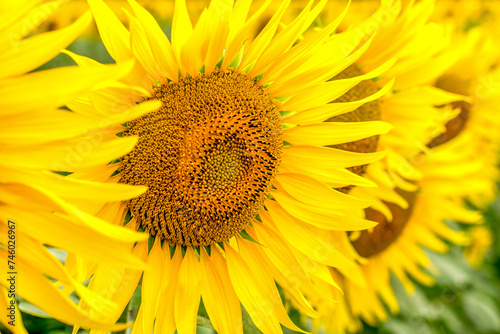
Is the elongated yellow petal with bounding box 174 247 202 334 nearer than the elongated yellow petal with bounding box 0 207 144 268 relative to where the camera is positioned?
No

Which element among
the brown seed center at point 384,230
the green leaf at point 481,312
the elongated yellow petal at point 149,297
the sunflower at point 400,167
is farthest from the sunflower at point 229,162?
the green leaf at point 481,312

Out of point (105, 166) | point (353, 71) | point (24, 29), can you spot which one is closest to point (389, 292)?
point (353, 71)

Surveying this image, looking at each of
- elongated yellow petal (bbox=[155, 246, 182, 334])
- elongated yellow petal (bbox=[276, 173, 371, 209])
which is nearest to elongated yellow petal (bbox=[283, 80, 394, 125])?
elongated yellow petal (bbox=[276, 173, 371, 209])

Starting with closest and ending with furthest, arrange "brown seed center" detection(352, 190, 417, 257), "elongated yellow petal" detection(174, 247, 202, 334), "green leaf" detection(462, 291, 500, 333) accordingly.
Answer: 1. "elongated yellow petal" detection(174, 247, 202, 334)
2. "brown seed center" detection(352, 190, 417, 257)
3. "green leaf" detection(462, 291, 500, 333)

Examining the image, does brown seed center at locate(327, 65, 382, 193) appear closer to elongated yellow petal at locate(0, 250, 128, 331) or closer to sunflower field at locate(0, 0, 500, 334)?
sunflower field at locate(0, 0, 500, 334)

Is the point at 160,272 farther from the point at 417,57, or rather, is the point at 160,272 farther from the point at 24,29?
the point at 417,57

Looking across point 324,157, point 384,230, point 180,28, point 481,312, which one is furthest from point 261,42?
point 481,312
